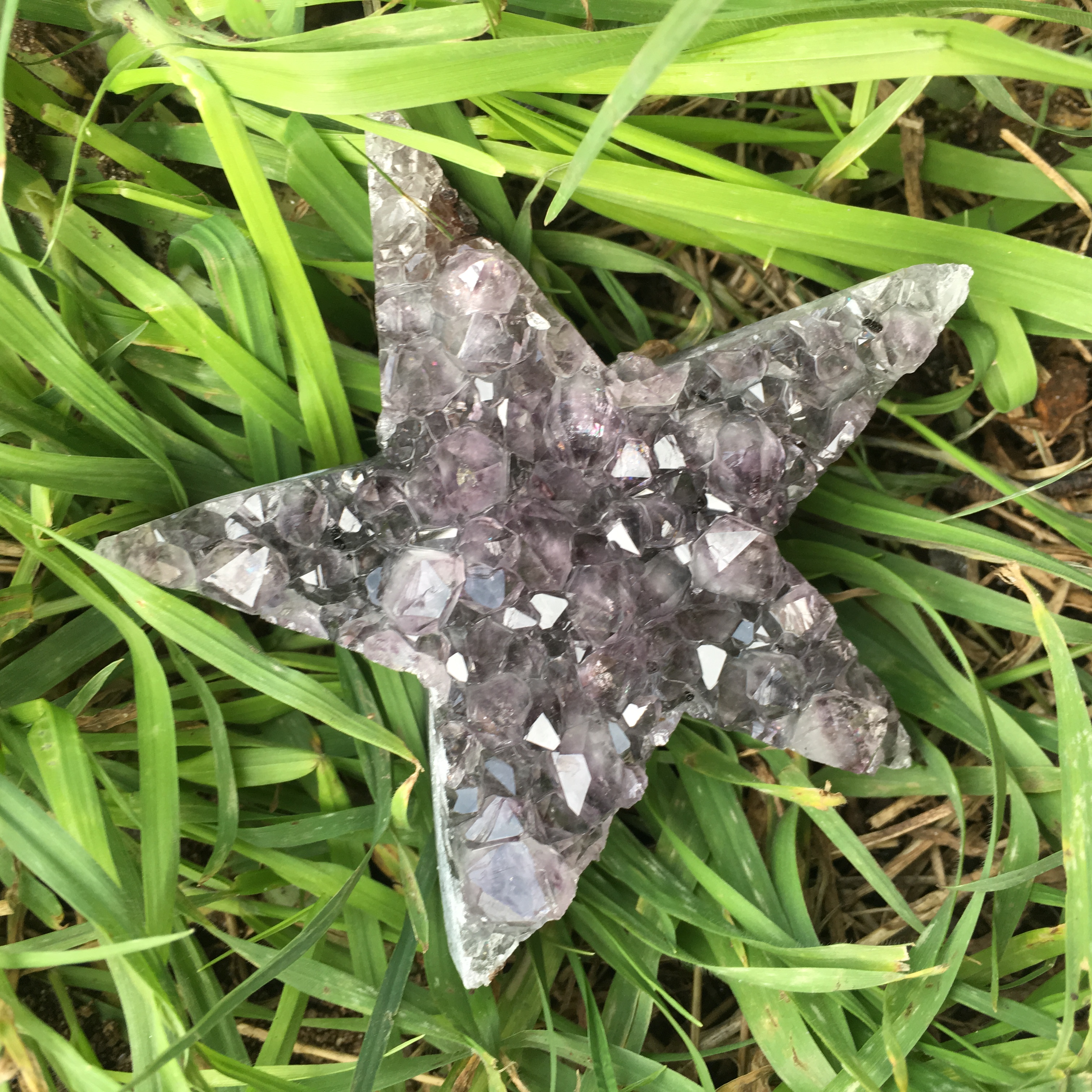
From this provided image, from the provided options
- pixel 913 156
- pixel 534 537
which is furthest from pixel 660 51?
pixel 913 156

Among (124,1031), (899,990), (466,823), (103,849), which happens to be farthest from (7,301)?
(899,990)

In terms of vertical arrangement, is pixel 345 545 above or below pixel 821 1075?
above

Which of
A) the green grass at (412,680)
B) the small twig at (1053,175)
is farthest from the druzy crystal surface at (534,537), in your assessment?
the small twig at (1053,175)

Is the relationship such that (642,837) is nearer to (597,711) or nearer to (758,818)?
(758,818)

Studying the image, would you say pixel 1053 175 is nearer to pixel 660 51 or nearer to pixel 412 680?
pixel 660 51

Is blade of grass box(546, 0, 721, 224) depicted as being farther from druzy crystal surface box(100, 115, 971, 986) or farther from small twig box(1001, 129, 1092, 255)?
small twig box(1001, 129, 1092, 255)

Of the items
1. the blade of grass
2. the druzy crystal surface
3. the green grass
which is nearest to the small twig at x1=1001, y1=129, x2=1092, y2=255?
the green grass

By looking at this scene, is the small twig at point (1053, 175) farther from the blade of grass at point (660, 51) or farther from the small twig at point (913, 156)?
the blade of grass at point (660, 51)
